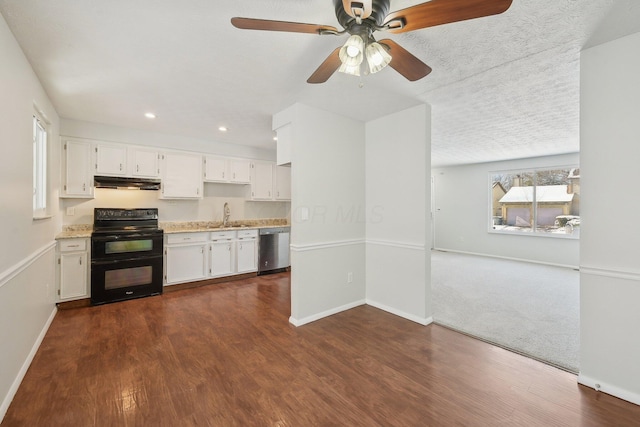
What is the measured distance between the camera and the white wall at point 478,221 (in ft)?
19.5

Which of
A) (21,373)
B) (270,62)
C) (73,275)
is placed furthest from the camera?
(73,275)

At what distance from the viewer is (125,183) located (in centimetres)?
409

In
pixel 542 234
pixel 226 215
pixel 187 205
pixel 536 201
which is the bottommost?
pixel 542 234

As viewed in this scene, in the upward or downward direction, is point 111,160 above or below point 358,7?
below

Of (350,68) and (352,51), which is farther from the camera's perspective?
(350,68)

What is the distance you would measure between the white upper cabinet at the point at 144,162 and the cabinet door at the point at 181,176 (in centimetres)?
11

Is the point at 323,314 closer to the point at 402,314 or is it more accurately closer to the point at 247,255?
the point at 402,314

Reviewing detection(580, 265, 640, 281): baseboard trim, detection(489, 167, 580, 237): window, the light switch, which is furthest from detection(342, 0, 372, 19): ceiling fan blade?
detection(489, 167, 580, 237): window

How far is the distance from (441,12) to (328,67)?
0.71m

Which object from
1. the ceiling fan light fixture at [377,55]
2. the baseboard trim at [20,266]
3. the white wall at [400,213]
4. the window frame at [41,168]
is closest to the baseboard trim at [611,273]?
the white wall at [400,213]

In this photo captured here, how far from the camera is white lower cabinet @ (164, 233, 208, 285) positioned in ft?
13.8

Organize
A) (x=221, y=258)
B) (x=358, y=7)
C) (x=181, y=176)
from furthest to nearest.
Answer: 1. (x=221, y=258)
2. (x=181, y=176)
3. (x=358, y=7)

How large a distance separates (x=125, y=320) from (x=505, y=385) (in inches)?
150

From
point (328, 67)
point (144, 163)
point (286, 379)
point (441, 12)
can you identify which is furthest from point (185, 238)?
point (441, 12)
